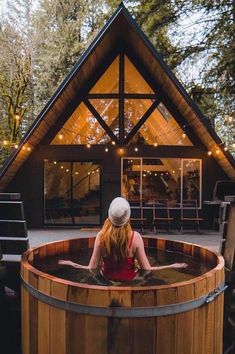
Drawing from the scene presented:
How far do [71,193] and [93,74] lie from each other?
3565 millimetres

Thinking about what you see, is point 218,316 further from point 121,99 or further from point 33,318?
point 121,99

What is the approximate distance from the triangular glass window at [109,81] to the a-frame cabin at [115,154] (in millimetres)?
28

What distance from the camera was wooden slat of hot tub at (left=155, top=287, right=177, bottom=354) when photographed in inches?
90.6

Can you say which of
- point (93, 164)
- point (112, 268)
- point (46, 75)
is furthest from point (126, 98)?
point (46, 75)

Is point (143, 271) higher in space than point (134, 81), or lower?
lower

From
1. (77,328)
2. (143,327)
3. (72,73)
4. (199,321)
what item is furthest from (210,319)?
(72,73)

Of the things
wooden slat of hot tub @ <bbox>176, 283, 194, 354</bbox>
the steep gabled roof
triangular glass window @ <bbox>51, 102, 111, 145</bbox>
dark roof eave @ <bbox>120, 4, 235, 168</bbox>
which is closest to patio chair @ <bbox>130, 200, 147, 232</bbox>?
triangular glass window @ <bbox>51, 102, 111, 145</bbox>

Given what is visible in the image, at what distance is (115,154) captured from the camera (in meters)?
10.3

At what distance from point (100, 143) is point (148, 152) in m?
1.44

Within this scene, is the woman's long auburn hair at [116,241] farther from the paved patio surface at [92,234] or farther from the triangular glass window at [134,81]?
the triangular glass window at [134,81]

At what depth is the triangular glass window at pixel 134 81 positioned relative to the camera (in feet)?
33.9

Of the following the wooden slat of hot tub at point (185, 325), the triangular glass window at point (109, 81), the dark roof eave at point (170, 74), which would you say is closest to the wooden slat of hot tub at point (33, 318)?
the wooden slat of hot tub at point (185, 325)

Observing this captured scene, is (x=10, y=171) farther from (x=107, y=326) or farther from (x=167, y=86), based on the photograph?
(x=107, y=326)

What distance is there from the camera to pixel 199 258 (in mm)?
4125
